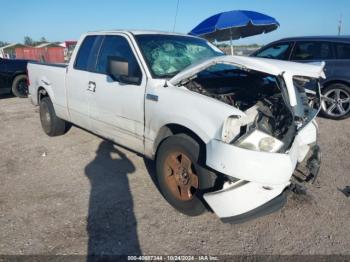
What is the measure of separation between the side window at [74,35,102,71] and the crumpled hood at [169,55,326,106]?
1.70m

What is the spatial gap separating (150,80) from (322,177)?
2.63m

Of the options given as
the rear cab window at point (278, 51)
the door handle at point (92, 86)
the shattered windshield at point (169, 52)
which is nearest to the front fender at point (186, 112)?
the shattered windshield at point (169, 52)

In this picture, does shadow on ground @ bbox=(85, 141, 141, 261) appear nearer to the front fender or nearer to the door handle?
the front fender

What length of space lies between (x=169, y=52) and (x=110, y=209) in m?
2.06

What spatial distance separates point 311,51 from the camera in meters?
7.22

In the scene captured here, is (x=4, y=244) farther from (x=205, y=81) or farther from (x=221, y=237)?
(x=205, y=81)

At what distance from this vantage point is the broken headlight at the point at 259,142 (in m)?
2.64

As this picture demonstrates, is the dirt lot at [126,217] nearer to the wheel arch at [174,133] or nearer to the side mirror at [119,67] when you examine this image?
the wheel arch at [174,133]

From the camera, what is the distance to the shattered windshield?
374 cm

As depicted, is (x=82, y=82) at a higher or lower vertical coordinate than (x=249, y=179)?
higher

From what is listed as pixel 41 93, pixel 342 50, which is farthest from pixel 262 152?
pixel 342 50

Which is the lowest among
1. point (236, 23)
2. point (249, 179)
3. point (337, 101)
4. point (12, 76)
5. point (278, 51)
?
point (12, 76)

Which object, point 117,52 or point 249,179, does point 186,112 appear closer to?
point 249,179

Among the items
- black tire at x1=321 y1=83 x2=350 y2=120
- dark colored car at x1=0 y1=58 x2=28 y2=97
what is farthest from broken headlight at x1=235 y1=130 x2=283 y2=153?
dark colored car at x1=0 y1=58 x2=28 y2=97
